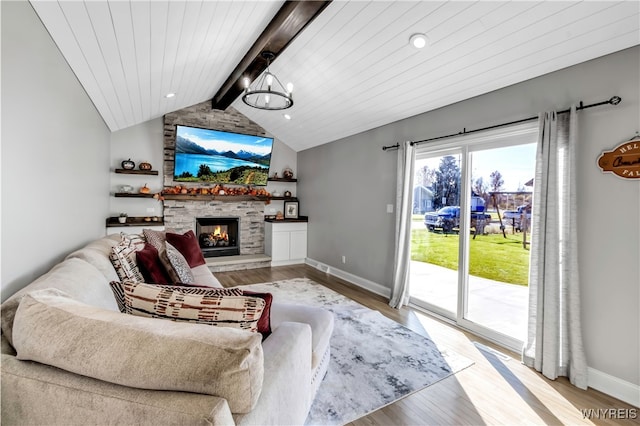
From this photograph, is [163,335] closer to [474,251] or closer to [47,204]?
[47,204]

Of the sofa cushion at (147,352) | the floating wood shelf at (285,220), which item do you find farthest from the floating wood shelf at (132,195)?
the sofa cushion at (147,352)

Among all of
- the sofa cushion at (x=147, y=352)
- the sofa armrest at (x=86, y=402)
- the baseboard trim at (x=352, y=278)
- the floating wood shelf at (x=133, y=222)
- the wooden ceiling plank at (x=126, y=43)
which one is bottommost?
the baseboard trim at (x=352, y=278)

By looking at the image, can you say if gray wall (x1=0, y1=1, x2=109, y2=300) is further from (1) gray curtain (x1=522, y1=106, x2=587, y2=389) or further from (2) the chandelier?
(1) gray curtain (x1=522, y1=106, x2=587, y2=389)

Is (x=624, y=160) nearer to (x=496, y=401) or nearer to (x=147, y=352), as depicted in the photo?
(x=496, y=401)

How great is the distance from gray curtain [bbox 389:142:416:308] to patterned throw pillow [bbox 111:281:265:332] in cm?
309

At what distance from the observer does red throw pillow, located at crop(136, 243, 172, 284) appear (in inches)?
87.9

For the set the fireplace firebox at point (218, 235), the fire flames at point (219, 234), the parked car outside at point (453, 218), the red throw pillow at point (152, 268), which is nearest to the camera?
the red throw pillow at point (152, 268)

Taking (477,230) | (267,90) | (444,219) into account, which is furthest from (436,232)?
(267,90)

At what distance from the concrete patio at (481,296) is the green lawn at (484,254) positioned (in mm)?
76

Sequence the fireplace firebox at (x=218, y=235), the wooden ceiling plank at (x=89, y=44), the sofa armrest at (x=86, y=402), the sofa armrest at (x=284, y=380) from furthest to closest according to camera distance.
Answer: the fireplace firebox at (x=218, y=235) → the wooden ceiling plank at (x=89, y=44) → the sofa armrest at (x=284, y=380) → the sofa armrest at (x=86, y=402)

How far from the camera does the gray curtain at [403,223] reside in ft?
13.0

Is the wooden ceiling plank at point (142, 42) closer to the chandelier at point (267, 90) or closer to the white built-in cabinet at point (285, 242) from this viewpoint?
the chandelier at point (267, 90)

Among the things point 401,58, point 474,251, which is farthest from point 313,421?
point 401,58

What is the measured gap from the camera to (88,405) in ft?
2.76
